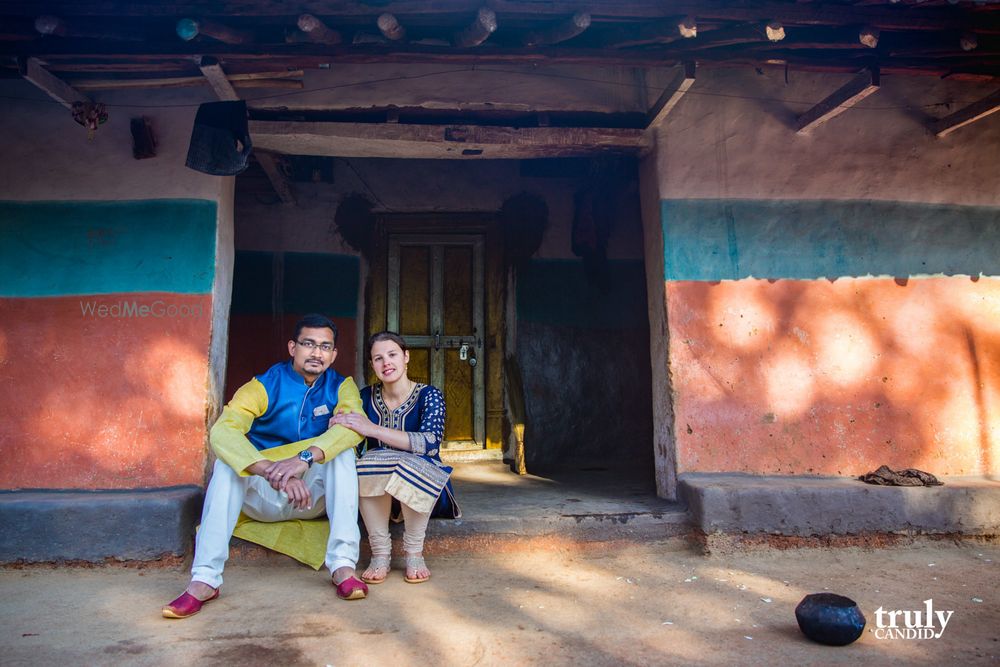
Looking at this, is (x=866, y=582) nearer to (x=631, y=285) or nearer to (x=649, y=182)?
(x=649, y=182)

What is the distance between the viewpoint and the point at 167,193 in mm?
3605

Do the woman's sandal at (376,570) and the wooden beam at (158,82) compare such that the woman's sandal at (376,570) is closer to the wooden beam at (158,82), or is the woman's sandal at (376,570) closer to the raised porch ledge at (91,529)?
the raised porch ledge at (91,529)

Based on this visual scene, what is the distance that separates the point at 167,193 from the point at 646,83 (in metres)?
2.86

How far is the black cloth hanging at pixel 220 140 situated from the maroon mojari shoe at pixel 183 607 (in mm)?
2048

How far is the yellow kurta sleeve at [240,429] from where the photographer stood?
107 inches

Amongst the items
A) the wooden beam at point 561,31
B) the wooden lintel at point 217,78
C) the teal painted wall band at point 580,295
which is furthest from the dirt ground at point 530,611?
the teal painted wall band at point 580,295

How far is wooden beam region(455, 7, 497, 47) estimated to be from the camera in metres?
2.96

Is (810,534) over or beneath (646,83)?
beneath

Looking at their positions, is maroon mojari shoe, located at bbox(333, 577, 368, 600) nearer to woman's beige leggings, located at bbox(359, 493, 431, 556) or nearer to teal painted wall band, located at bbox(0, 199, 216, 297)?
woman's beige leggings, located at bbox(359, 493, 431, 556)

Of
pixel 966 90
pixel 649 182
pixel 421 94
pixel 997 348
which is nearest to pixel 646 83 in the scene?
pixel 649 182

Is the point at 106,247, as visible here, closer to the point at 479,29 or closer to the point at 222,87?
the point at 222,87

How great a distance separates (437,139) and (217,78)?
3.97 feet

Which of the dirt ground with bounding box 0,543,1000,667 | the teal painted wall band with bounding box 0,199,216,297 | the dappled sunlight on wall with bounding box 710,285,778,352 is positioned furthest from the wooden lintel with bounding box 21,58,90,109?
the dappled sunlight on wall with bounding box 710,285,778,352

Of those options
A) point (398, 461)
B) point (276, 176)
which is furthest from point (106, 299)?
point (398, 461)
